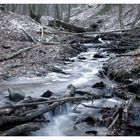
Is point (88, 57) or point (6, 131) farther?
point (88, 57)

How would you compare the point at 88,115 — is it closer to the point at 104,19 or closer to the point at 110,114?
the point at 110,114

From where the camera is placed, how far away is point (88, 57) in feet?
40.6

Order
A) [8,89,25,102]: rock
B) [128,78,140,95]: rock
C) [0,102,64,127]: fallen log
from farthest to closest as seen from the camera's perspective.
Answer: [128,78,140,95]: rock → [8,89,25,102]: rock → [0,102,64,127]: fallen log

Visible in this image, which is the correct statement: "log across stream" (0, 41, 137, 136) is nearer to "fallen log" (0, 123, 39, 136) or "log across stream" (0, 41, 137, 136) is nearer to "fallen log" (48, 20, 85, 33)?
"fallen log" (0, 123, 39, 136)

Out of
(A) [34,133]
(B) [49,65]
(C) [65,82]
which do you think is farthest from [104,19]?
(A) [34,133]

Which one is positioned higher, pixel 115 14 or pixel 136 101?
pixel 115 14

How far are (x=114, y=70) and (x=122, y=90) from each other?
5.38 ft

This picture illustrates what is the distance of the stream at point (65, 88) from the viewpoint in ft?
17.6

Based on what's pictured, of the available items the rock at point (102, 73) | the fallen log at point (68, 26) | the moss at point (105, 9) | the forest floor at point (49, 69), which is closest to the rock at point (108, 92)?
the forest floor at point (49, 69)

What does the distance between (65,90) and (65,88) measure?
0.25m

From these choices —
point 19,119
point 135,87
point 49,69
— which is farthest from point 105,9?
point 19,119

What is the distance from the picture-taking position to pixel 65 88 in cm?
789

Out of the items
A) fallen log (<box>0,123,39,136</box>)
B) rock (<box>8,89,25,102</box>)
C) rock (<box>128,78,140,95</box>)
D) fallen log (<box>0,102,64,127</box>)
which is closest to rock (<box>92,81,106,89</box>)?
rock (<box>128,78,140,95</box>)

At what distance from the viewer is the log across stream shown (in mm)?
5371
